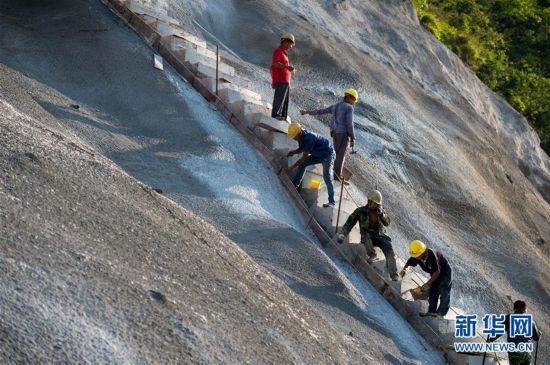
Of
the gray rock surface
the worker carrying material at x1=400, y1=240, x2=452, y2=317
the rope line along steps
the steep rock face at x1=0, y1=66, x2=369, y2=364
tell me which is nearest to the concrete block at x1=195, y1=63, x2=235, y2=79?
the rope line along steps

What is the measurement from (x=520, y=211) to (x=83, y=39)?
9537 mm

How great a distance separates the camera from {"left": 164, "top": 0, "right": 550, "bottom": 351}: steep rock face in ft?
54.4

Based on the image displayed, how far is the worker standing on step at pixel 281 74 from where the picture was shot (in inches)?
611

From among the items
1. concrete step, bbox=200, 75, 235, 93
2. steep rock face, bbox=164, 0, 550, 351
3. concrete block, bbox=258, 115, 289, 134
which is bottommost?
steep rock face, bbox=164, 0, 550, 351

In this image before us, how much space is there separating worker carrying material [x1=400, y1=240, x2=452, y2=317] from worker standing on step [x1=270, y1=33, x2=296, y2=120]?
3.62 metres

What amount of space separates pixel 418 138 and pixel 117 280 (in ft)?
35.0

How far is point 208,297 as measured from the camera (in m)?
10.1

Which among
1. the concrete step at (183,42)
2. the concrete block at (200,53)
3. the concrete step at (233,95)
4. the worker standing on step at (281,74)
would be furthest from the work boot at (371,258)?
the concrete step at (183,42)

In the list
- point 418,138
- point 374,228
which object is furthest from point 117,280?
point 418,138

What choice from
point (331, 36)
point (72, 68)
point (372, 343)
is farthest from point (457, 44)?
point (372, 343)

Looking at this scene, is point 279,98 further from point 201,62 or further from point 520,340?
point 520,340

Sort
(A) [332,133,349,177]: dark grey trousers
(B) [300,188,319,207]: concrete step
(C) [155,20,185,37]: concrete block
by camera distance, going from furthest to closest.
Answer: (C) [155,20,185,37]: concrete block → (A) [332,133,349,177]: dark grey trousers → (B) [300,188,319,207]: concrete step

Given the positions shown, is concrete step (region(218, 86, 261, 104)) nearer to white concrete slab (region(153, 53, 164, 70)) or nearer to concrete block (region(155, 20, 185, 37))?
white concrete slab (region(153, 53, 164, 70))

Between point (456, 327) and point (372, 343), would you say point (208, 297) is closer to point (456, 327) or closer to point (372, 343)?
point (372, 343)
